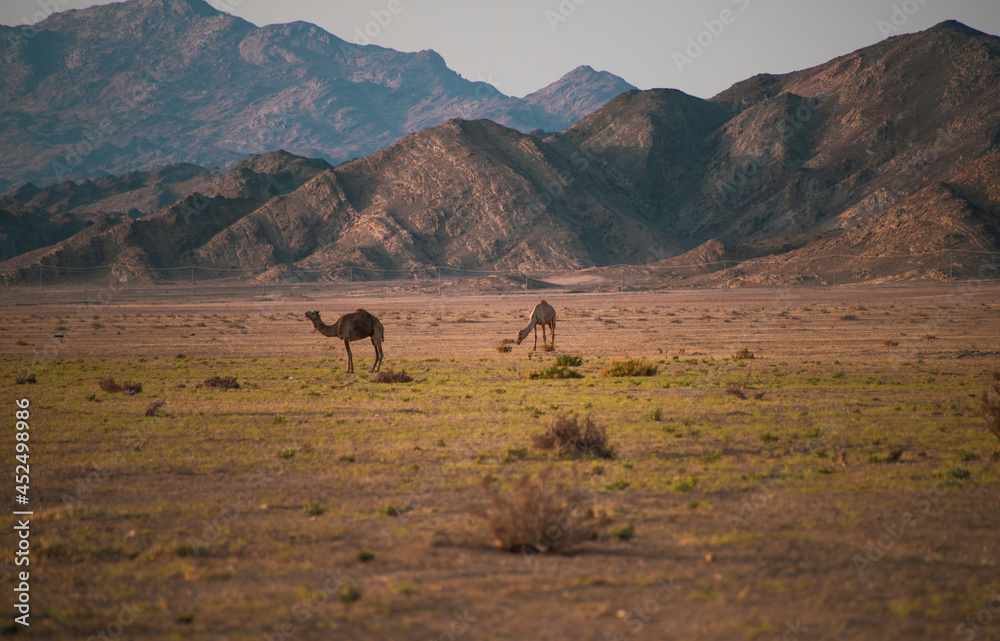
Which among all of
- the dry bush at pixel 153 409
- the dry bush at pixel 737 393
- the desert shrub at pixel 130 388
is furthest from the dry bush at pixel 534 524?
the desert shrub at pixel 130 388

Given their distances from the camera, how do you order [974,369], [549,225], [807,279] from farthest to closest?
[549,225], [807,279], [974,369]

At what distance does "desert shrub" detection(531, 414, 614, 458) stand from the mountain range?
8930cm

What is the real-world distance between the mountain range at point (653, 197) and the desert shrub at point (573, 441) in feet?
293

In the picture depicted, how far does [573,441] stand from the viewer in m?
12.4

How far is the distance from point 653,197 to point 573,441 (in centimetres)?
15066

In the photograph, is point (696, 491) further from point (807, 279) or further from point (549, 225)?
point (549, 225)

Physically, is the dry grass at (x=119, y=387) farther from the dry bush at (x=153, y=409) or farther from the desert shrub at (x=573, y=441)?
the desert shrub at (x=573, y=441)

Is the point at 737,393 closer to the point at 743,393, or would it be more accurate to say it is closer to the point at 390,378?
the point at 743,393

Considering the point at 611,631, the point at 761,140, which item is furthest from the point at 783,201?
the point at 611,631

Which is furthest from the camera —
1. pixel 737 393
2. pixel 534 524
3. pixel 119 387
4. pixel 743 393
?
pixel 119 387

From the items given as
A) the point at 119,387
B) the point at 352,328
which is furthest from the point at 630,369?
the point at 119,387

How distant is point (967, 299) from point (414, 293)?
6456 centimetres

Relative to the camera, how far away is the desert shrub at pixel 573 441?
12289 millimetres

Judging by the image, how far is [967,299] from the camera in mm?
64688
